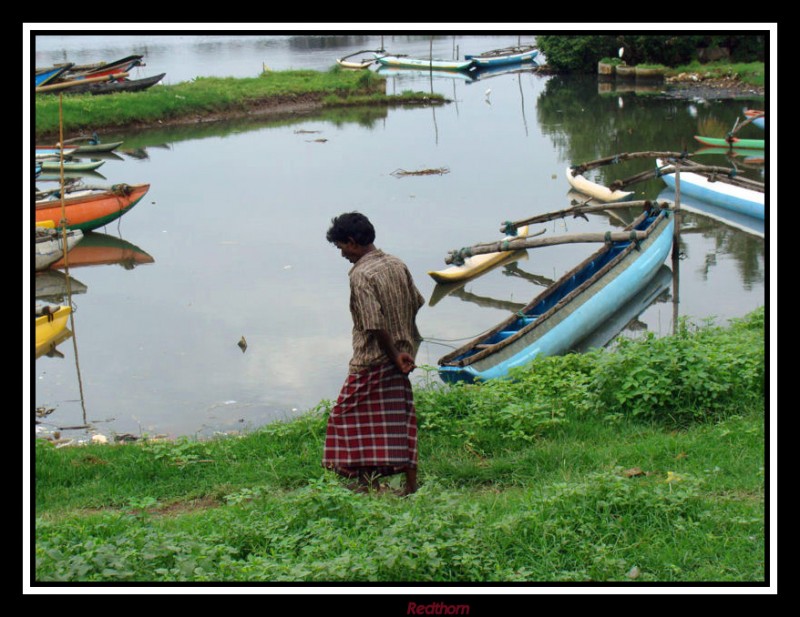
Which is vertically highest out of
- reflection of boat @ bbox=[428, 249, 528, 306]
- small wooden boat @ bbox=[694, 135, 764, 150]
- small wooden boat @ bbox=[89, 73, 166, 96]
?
small wooden boat @ bbox=[89, 73, 166, 96]

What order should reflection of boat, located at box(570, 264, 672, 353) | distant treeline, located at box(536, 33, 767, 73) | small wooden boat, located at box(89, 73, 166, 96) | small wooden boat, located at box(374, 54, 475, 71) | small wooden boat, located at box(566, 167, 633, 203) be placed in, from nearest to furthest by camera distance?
reflection of boat, located at box(570, 264, 672, 353) < small wooden boat, located at box(566, 167, 633, 203) < small wooden boat, located at box(89, 73, 166, 96) < distant treeline, located at box(536, 33, 767, 73) < small wooden boat, located at box(374, 54, 475, 71)

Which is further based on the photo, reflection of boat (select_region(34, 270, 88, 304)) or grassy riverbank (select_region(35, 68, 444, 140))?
grassy riverbank (select_region(35, 68, 444, 140))

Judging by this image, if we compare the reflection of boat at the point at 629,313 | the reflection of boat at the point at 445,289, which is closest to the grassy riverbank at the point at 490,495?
the reflection of boat at the point at 629,313

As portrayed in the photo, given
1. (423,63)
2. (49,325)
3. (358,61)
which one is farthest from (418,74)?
(49,325)

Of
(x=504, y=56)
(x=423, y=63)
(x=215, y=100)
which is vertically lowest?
(x=215, y=100)

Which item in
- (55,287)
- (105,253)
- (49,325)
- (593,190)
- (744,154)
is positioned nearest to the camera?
(49,325)

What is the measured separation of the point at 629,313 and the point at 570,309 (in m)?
2.39

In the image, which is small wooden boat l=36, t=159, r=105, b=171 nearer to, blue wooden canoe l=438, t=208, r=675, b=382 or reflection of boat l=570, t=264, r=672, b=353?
reflection of boat l=570, t=264, r=672, b=353

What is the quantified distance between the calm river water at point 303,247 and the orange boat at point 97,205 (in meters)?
0.42

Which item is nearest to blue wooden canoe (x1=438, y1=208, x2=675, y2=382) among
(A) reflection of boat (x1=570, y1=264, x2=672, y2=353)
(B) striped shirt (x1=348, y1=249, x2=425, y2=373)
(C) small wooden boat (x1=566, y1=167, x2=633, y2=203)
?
(A) reflection of boat (x1=570, y1=264, x2=672, y2=353)

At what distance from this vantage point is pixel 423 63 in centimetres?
3891

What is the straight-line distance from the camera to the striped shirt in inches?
156

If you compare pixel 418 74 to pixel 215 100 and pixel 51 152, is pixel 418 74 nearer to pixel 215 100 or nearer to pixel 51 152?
pixel 215 100

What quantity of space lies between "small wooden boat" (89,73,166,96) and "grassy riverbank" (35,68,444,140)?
0.30 m
